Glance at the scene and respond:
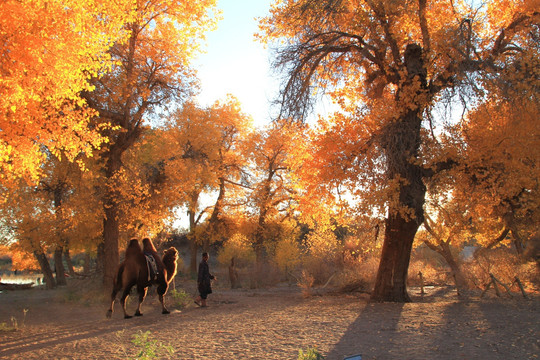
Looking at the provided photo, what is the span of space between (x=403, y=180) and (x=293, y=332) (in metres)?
4.81

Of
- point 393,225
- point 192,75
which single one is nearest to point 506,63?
point 393,225

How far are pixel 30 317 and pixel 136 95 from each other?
7673mm

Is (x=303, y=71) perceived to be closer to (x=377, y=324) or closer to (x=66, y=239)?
(x=377, y=324)

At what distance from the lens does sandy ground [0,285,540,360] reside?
21.0 feet

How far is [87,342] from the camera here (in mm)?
7527

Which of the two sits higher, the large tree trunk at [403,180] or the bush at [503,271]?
the large tree trunk at [403,180]

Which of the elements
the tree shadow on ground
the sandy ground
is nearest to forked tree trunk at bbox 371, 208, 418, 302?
→ the sandy ground

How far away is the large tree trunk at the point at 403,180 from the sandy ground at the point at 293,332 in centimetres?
93

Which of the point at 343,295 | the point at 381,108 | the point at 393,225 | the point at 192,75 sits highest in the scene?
the point at 192,75

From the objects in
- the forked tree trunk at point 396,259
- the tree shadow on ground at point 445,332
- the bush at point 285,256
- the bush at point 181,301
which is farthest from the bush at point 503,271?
the bush at point 285,256

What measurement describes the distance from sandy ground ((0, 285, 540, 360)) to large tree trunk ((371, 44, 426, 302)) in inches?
36.6

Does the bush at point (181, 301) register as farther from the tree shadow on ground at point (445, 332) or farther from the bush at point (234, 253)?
the bush at point (234, 253)

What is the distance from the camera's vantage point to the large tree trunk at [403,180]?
36.0ft

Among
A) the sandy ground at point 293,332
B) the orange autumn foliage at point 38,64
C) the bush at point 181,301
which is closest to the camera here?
the sandy ground at point 293,332
